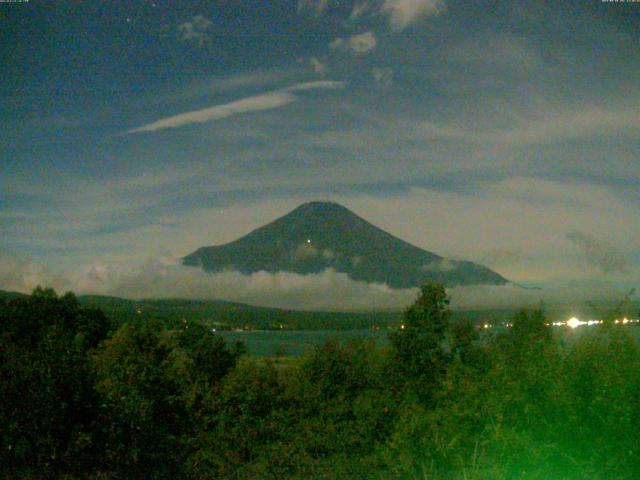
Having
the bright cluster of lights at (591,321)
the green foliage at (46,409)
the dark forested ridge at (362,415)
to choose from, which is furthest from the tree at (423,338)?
the green foliage at (46,409)

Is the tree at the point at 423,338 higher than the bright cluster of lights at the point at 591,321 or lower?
lower

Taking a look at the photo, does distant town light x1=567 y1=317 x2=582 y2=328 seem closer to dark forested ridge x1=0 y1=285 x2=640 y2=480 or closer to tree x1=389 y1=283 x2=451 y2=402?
dark forested ridge x1=0 y1=285 x2=640 y2=480

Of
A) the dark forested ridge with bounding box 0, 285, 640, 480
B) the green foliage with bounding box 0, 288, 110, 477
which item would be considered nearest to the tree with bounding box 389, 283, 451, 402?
the dark forested ridge with bounding box 0, 285, 640, 480

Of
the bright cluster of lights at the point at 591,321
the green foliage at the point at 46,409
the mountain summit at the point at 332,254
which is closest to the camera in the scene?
the bright cluster of lights at the point at 591,321

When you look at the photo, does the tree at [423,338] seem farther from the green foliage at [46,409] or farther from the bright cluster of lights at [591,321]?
the green foliage at [46,409]

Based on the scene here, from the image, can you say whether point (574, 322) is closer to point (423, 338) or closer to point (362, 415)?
point (362, 415)

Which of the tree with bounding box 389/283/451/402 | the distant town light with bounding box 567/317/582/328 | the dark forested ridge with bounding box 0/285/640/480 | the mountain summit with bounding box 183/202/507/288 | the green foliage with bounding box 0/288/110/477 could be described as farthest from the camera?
the mountain summit with bounding box 183/202/507/288
